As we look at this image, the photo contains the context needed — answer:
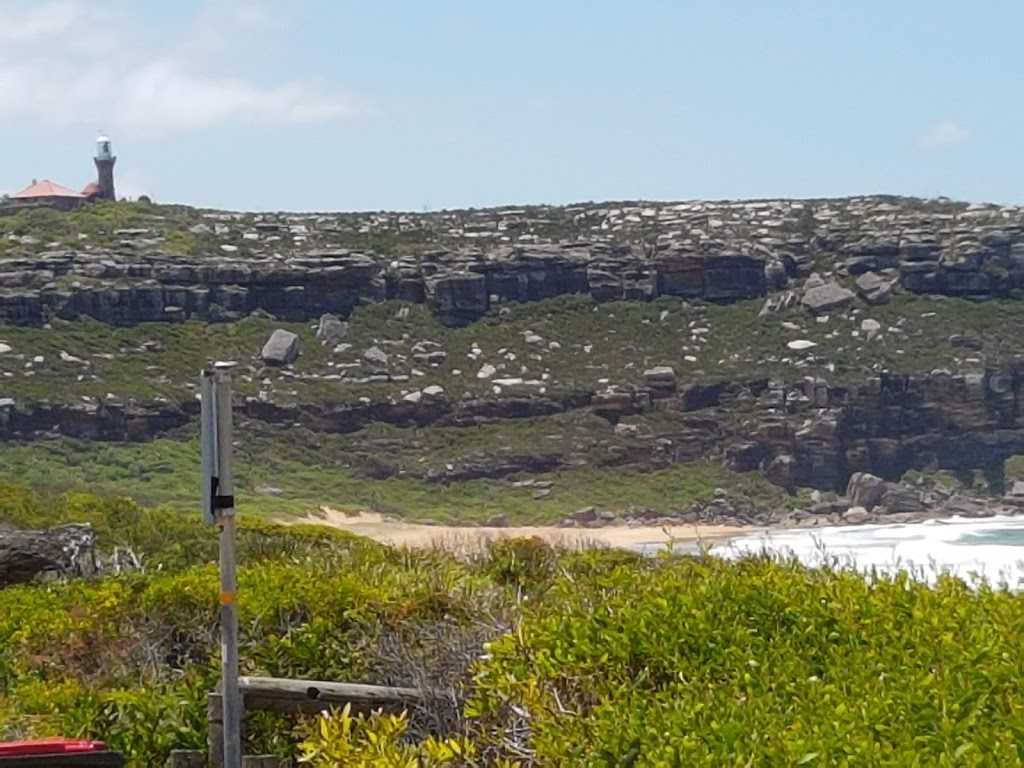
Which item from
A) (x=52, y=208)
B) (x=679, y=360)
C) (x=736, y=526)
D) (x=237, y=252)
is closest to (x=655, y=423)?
(x=679, y=360)

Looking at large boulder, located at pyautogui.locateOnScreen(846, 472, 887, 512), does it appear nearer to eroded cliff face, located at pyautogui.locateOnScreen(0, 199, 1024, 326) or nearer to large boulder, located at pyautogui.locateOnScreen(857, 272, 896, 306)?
large boulder, located at pyautogui.locateOnScreen(857, 272, 896, 306)

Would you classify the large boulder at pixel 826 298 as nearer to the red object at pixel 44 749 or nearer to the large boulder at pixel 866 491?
the large boulder at pixel 866 491

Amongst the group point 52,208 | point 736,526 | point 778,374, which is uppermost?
point 52,208

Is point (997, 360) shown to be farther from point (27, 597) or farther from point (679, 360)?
point (27, 597)

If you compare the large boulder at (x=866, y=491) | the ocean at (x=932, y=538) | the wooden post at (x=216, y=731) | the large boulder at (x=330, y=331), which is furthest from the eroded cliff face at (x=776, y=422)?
the wooden post at (x=216, y=731)

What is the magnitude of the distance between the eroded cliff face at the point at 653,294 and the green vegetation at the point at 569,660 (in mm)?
46972

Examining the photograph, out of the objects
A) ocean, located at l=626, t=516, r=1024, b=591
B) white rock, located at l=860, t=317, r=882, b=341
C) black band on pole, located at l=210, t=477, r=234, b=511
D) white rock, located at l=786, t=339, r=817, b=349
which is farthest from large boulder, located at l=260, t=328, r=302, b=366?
black band on pole, located at l=210, t=477, r=234, b=511

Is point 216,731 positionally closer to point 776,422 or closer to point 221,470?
point 221,470

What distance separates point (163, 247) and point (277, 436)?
12.9m

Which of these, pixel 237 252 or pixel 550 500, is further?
pixel 237 252

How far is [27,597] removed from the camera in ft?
38.4

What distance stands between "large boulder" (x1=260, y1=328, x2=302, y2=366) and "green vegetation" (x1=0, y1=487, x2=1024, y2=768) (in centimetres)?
5150

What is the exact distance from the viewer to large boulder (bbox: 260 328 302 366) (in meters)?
62.4

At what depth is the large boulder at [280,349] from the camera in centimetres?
6244
